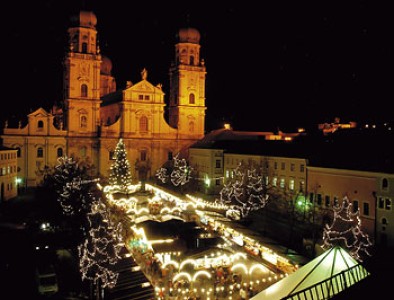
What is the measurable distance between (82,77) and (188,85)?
13.9 metres

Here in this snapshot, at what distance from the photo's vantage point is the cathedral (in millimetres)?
A: 48156

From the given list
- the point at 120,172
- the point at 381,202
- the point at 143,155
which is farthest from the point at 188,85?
the point at 381,202

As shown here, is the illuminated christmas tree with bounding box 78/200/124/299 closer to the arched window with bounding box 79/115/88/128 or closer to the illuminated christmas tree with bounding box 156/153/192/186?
the illuminated christmas tree with bounding box 156/153/192/186

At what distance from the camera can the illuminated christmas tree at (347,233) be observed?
78.6ft

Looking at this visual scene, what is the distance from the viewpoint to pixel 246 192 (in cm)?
3719

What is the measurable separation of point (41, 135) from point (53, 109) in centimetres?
2249

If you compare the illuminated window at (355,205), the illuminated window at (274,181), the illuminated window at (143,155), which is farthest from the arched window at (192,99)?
the illuminated window at (355,205)

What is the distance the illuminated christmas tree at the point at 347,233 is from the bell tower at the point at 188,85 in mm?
30879

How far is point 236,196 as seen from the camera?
120ft

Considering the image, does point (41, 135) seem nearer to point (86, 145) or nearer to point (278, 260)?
point (86, 145)

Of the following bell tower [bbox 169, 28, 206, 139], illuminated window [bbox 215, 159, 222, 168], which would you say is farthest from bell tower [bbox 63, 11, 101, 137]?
illuminated window [bbox 215, 159, 222, 168]

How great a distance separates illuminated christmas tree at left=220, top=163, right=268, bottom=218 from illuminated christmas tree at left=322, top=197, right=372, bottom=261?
6875 mm

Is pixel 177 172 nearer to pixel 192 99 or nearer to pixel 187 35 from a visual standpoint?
pixel 192 99

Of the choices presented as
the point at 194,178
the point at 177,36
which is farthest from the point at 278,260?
the point at 177,36
